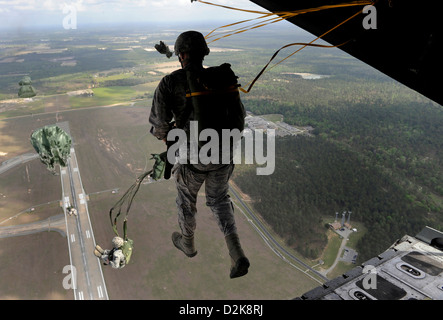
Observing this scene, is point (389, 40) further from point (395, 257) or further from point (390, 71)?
point (395, 257)

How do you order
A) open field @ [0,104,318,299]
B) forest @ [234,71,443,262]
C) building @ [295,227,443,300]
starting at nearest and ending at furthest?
building @ [295,227,443,300] < open field @ [0,104,318,299] < forest @ [234,71,443,262]

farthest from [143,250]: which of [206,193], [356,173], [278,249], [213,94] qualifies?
[356,173]

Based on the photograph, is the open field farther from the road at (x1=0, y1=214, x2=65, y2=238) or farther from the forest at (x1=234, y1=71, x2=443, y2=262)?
the forest at (x1=234, y1=71, x2=443, y2=262)

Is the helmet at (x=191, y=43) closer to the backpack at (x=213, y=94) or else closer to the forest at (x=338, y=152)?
the backpack at (x=213, y=94)

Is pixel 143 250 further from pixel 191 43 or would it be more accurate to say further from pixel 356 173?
pixel 356 173

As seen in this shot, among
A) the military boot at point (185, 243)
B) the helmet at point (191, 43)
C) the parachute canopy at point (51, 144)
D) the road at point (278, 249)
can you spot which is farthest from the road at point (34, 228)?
the helmet at point (191, 43)

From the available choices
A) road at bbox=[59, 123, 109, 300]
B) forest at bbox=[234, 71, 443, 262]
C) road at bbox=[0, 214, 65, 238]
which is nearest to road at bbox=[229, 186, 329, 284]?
forest at bbox=[234, 71, 443, 262]

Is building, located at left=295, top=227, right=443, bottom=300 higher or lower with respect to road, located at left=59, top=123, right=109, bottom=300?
higher
